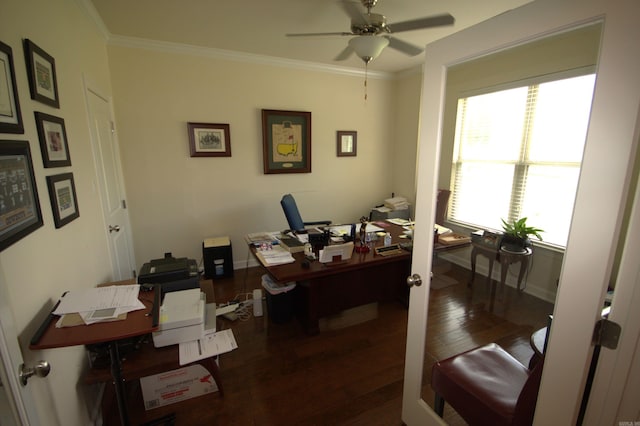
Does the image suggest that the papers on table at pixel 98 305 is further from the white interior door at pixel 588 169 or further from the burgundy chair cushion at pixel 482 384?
the white interior door at pixel 588 169

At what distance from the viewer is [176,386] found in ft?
5.78

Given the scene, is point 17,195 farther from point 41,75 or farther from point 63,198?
point 41,75

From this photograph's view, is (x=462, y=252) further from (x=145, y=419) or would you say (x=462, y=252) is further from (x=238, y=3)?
(x=238, y=3)

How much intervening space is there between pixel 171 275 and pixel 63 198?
0.79 metres

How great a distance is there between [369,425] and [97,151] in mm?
2790

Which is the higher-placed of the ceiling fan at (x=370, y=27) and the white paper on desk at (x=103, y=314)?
the ceiling fan at (x=370, y=27)

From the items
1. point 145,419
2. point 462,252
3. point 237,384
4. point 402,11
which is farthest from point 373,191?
point 145,419

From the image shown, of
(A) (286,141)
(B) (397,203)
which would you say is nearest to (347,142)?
(A) (286,141)

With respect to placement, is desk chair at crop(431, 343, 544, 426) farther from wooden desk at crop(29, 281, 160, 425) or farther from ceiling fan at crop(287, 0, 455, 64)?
ceiling fan at crop(287, 0, 455, 64)

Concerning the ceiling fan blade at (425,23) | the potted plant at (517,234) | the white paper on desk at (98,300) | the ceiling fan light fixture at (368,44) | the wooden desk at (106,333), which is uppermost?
the ceiling fan blade at (425,23)

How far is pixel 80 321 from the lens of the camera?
114cm

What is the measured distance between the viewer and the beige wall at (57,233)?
1083 millimetres

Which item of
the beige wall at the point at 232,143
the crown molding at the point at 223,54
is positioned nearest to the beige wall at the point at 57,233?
the crown molding at the point at 223,54

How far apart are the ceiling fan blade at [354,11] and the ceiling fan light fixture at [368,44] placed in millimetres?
137
